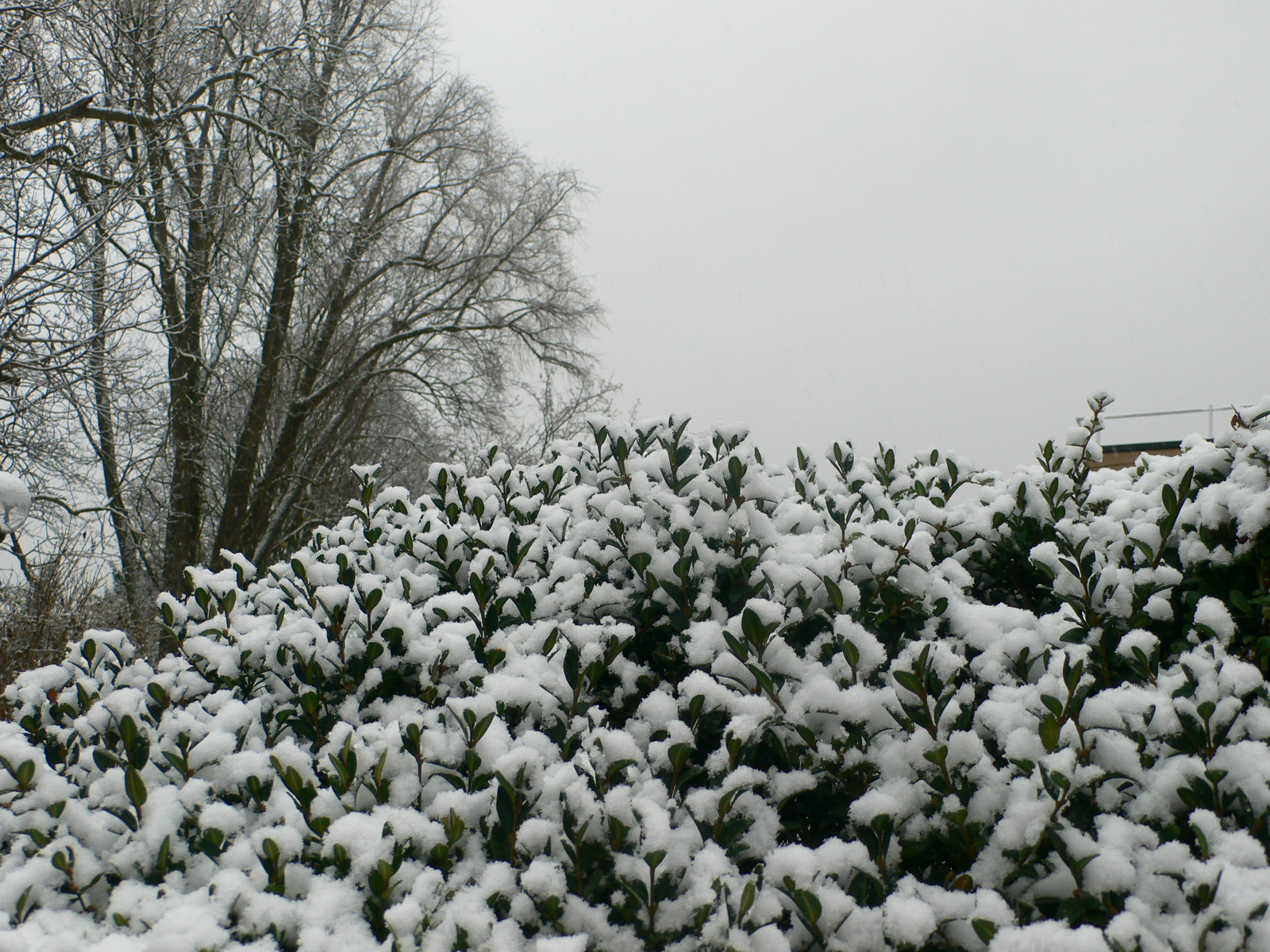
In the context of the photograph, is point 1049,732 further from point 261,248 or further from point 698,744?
point 261,248

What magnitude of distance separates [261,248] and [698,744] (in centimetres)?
1276

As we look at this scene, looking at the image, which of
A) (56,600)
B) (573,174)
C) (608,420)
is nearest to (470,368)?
(573,174)

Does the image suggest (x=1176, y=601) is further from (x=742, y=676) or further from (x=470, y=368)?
(x=470, y=368)

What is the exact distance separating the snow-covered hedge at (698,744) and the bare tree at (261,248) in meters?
5.51

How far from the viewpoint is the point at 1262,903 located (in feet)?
3.42

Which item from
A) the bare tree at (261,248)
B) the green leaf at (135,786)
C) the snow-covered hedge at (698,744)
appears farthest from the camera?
the bare tree at (261,248)

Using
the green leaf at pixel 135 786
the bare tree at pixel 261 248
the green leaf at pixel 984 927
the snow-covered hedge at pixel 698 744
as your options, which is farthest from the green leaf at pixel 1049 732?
the bare tree at pixel 261 248

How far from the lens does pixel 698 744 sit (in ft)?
5.34

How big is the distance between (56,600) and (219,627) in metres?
7.29

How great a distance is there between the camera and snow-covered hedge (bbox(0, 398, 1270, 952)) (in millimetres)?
1229

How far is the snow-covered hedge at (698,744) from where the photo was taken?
123 cm

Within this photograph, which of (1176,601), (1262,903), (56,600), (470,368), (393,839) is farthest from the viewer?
(470,368)

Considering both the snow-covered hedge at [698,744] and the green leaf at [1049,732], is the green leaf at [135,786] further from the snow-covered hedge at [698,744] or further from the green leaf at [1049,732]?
the green leaf at [1049,732]

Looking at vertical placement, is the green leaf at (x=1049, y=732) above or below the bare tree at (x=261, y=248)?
below
